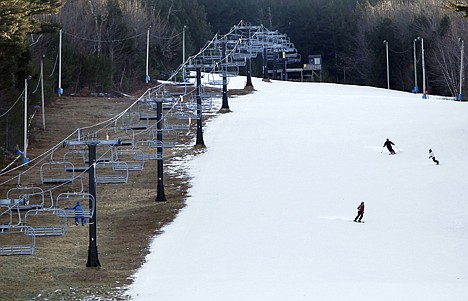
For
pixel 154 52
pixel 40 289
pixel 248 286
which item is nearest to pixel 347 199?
pixel 248 286

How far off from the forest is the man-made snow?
7.23m

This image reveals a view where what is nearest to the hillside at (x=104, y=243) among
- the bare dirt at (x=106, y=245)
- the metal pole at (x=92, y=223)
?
the bare dirt at (x=106, y=245)

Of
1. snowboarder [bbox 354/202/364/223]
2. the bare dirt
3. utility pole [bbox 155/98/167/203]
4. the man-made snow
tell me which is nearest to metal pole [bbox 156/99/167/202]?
utility pole [bbox 155/98/167/203]

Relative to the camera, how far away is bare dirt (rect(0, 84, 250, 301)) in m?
23.2

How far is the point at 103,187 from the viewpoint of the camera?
135ft

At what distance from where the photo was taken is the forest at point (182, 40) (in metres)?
45.6

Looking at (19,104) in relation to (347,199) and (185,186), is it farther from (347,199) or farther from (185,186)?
(347,199)

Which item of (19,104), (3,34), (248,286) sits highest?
(3,34)

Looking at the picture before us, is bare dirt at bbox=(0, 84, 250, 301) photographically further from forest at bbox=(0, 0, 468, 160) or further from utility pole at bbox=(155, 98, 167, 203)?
forest at bbox=(0, 0, 468, 160)

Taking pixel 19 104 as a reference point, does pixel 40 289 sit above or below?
below

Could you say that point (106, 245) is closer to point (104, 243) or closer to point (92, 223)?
point (104, 243)

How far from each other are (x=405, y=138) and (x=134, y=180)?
1436cm

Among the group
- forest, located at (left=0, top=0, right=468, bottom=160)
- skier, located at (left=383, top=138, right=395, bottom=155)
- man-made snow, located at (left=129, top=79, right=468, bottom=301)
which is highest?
forest, located at (left=0, top=0, right=468, bottom=160)

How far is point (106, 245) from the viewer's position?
29062 millimetres
